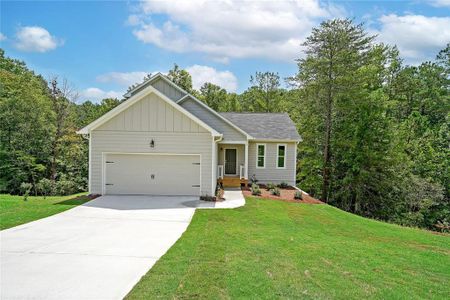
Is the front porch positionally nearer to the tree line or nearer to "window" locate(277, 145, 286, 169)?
"window" locate(277, 145, 286, 169)

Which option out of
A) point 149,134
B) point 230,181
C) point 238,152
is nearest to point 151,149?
point 149,134

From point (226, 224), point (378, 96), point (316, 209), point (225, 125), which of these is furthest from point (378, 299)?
point (378, 96)

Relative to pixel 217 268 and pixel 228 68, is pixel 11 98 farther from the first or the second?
pixel 217 268

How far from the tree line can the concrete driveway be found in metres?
13.8

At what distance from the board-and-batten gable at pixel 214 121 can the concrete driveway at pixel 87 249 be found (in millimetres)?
7122

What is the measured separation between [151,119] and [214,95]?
2561 cm

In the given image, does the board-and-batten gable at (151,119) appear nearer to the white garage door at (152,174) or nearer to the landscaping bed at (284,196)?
the white garage door at (152,174)

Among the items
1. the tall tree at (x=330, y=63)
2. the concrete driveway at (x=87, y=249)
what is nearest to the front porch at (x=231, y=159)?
the tall tree at (x=330, y=63)

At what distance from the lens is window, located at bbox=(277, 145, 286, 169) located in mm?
20156

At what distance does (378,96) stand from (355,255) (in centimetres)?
1738

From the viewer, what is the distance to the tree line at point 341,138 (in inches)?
814

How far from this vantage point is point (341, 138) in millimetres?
21734

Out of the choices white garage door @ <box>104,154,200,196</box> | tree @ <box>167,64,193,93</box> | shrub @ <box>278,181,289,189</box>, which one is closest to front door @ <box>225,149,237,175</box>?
shrub @ <box>278,181,289,189</box>

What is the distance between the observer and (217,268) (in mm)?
5664
